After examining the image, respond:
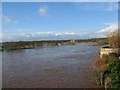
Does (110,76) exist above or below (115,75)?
below

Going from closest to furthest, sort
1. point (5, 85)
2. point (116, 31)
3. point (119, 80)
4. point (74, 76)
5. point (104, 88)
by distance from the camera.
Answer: point (119, 80)
point (104, 88)
point (5, 85)
point (74, 76)
point (116, 31)

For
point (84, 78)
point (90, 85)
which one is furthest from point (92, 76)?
point (90, 85)

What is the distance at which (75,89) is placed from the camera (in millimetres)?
15570

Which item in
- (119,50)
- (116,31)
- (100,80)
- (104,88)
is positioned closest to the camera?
(104,88)

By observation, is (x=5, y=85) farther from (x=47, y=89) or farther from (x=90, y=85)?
(x=90, y=85)

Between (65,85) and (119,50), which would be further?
(119,50)

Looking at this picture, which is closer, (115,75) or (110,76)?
(115,75)

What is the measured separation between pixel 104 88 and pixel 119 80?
2184 mm

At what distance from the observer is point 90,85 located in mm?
16000

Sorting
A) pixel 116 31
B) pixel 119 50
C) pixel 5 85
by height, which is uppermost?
pixel 116 31

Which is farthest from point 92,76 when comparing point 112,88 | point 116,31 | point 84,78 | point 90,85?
point 116,31

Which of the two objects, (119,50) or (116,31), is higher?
(116,31)

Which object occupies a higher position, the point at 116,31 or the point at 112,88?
the point at 116,31

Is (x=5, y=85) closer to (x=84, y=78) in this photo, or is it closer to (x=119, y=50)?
(x=84, y=78)
